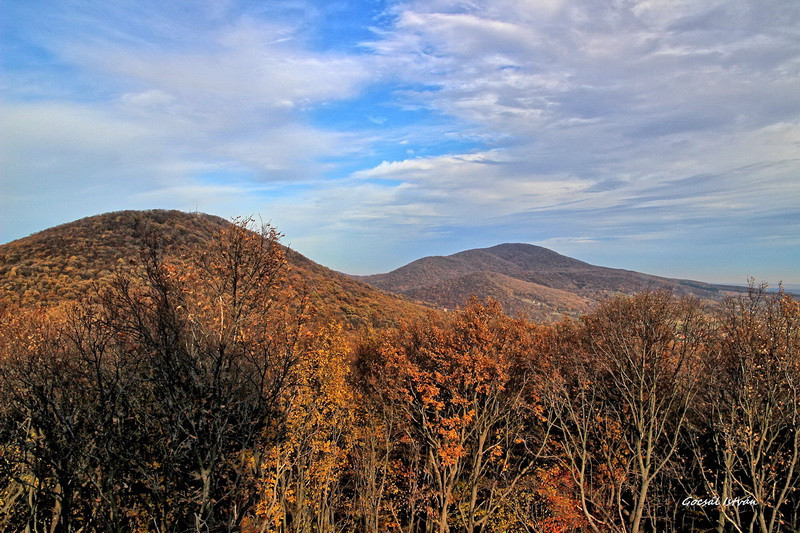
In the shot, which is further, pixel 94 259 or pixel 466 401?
pixel 94 259

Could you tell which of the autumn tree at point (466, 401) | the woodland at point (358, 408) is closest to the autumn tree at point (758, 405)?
the woodland at point (358, 408)

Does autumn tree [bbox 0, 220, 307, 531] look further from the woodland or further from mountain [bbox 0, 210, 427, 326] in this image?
mountain [bbox 0, 210, 427, 326]

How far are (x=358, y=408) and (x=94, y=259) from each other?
5764 centimetres

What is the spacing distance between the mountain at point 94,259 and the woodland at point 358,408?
1125cm

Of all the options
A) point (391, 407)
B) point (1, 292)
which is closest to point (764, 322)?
point (391, 407)

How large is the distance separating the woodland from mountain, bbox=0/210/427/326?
11.3 m

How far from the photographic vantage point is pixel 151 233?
16.4 metres

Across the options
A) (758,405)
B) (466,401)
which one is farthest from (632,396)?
(466,401)

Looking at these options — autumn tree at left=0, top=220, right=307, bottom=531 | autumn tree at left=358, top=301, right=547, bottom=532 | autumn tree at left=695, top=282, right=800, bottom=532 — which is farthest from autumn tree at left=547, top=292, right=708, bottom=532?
autumn tree at left=0, top=220, right=307, bottom=531

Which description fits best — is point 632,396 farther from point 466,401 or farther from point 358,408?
point 358,408

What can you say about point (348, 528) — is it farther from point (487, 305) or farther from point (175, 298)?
point (175, 298)

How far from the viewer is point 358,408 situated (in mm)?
28328

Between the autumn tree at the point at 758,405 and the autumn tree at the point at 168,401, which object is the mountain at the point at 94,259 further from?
the autumn tree at the point at 758,405

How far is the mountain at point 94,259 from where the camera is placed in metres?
47.5
